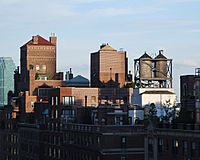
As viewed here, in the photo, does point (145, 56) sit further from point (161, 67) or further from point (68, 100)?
point (68, 100)

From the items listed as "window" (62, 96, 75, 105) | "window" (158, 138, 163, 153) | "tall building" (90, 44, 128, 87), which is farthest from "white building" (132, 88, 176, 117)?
"window" (158, 138, 163, 153)

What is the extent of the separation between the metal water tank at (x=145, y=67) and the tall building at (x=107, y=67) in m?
20.9

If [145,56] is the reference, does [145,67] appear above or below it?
below

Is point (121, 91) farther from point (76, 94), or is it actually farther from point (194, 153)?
point (194, 153)

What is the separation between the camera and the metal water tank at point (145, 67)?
512 feet

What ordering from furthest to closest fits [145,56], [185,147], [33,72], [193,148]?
[33,72], [145,56], [185,147], [193,148]

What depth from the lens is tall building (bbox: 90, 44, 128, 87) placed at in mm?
180625

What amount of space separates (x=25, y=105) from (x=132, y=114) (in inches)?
1830

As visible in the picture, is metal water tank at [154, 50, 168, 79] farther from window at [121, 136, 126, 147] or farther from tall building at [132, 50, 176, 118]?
window at [121, 136, 126, 147]

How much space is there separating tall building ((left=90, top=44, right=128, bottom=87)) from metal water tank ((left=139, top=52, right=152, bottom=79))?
20.9 m

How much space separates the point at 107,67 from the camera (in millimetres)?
181500

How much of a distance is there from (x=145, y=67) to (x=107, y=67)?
25624 millimetres

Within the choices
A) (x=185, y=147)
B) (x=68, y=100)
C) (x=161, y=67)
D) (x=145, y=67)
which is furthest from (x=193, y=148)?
(x=161, y=67)

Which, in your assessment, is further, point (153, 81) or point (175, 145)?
point (153, 81)
